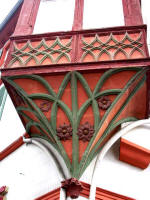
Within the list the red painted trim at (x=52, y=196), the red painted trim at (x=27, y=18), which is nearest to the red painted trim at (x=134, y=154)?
the red painted trim at (x=52, y=196)

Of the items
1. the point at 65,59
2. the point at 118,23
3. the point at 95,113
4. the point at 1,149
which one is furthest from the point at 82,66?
the point at 1,149

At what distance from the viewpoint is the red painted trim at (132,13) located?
4395 mm

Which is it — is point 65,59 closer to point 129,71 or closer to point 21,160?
point 129,71

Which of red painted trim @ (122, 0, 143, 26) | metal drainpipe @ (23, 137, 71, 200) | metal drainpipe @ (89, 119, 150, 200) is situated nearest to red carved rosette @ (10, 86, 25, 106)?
metal drainpipe @ (23, 137, 71, 200)

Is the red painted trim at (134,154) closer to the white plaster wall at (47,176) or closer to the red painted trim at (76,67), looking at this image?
the white plaster wall at (47,176)

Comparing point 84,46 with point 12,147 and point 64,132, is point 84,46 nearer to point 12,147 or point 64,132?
point 64,132

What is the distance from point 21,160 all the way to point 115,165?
1373 millimetres

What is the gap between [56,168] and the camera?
3639mm

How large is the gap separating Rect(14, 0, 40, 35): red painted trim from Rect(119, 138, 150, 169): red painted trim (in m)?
2.30

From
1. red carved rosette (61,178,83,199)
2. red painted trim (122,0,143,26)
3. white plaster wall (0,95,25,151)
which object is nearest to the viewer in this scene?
red carved rosette (61,178,83,199)

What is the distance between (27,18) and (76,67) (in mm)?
1730

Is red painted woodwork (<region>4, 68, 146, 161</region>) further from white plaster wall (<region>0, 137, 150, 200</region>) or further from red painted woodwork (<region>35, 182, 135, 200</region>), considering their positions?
red painted woodwork (<region>35, 182, 135, 200</region>)

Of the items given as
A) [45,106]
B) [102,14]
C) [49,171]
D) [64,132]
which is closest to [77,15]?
[102,14]

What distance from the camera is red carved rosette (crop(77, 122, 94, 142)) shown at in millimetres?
3699
